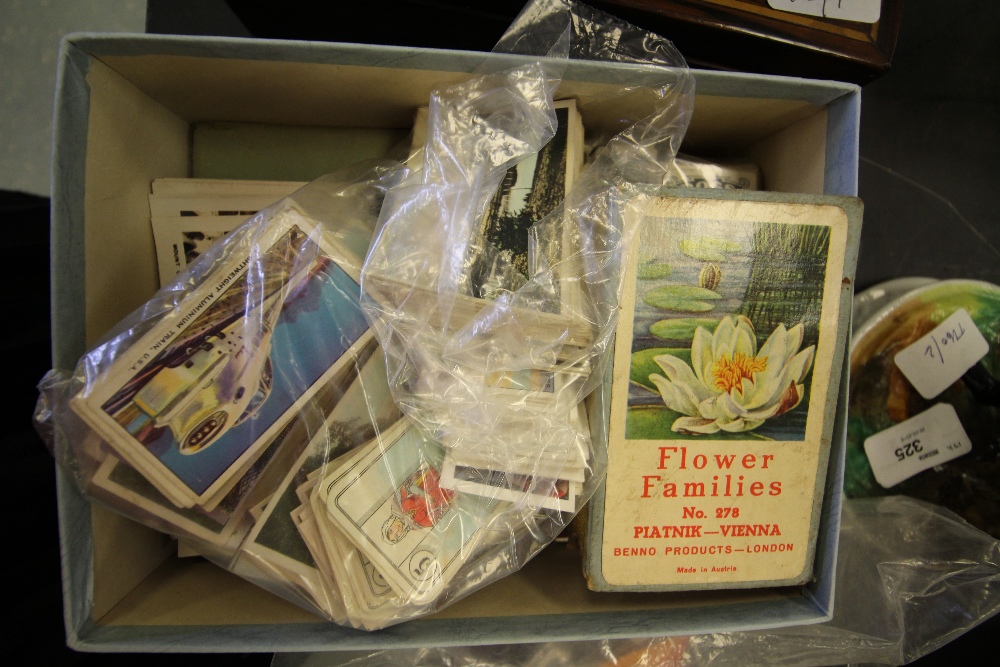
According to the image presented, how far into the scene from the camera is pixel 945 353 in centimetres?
88

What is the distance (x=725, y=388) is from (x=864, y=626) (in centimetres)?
47

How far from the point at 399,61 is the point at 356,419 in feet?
1.26

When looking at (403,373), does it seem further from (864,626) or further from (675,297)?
(864,626)

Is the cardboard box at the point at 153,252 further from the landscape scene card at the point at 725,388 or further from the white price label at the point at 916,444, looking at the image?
the white price label at the point at 916,444

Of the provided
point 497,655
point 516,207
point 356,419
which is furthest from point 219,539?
point 516,207

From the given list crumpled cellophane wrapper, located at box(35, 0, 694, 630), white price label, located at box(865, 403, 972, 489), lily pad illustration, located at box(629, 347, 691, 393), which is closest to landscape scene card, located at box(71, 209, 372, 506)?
crumpled cellophane wrapper, located at box(35, 0, 694, 630)

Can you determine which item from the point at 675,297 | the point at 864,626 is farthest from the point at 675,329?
the point at 864,626

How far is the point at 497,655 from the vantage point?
0.77 metres

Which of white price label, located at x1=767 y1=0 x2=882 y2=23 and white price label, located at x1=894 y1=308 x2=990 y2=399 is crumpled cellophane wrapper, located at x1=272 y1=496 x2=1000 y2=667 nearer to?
white price label, located at x1=894 y1=308 x2=990 y2=399

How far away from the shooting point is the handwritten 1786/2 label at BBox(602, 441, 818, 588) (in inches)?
24.7

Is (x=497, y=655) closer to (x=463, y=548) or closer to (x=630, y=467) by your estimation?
(x=463, y=548)

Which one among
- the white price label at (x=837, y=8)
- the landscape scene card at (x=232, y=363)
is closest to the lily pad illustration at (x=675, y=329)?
the landscape scene card at (x=232, y=363)

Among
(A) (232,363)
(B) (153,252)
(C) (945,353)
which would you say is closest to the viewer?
(A) (232,363)

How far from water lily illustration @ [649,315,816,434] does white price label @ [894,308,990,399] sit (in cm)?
38
